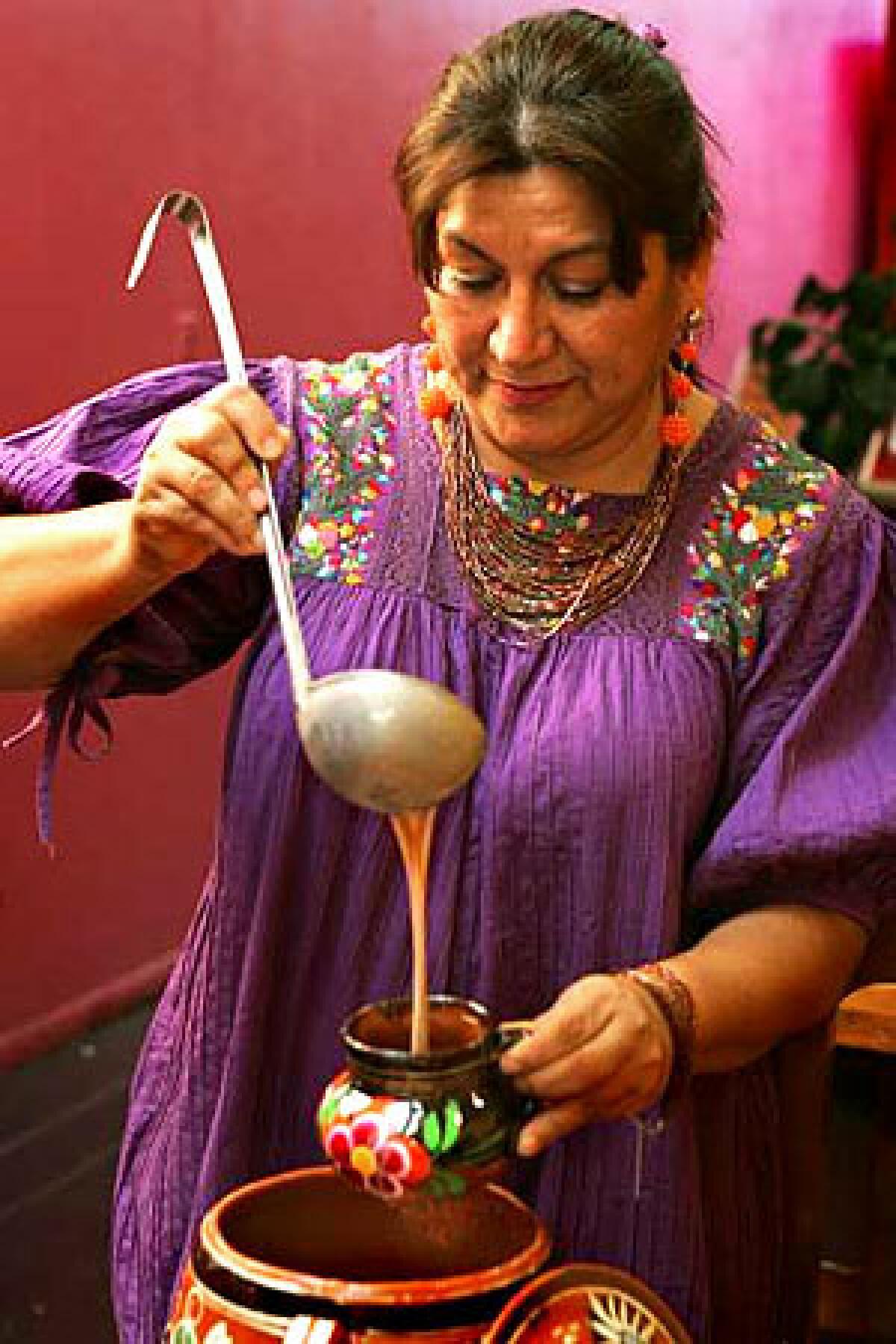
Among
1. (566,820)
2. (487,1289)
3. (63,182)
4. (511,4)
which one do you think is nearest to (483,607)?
(566,820)

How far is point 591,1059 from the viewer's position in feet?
3.98

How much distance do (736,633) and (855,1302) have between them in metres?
1.13

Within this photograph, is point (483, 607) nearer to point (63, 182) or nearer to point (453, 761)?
point (453, 761)

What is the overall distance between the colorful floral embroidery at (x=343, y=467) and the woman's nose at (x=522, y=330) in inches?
7.2

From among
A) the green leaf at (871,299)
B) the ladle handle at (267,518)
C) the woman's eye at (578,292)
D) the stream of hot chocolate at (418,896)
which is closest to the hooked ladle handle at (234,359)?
the ladle handle at (267,518)

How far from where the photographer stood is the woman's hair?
1.40 meters

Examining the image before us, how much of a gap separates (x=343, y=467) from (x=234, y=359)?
0.75 ft

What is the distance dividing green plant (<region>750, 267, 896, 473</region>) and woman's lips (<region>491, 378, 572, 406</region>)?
3.96 meters

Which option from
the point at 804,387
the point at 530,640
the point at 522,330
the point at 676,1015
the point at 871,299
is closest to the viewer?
the point at 676,1015

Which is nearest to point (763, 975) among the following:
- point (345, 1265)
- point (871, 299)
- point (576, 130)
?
point (345, 1265)

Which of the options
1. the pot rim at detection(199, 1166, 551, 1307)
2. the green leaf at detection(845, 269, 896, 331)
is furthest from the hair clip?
the green leaf at detection(845, 269, 896, 331)

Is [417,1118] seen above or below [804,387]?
above

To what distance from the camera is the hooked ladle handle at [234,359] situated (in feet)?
4.16

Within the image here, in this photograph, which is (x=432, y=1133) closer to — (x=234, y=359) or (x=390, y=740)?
(x=390, y=740)
